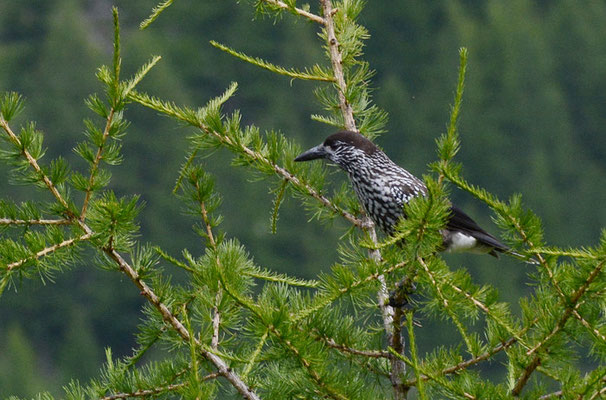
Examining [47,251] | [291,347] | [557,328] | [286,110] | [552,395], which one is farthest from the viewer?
[286,110]

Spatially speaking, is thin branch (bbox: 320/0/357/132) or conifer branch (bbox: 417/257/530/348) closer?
conifer branch (bbox: 417/257/530/348)

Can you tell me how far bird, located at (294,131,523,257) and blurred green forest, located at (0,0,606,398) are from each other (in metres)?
47.9

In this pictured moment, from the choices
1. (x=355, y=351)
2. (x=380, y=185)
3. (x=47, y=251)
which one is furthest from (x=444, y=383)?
(x=380, y=185)

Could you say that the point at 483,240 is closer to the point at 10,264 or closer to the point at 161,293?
the point at 161,293

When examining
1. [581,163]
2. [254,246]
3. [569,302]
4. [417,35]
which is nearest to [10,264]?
[569,302]

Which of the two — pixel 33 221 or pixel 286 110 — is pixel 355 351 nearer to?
pixel 33 221

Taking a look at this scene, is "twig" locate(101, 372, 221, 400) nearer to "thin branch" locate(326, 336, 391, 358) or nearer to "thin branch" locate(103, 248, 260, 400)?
"thin branch" locate(103, 248, 260, 400)

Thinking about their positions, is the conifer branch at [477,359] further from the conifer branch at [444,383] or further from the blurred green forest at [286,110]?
the blurred green forest at [286,110]

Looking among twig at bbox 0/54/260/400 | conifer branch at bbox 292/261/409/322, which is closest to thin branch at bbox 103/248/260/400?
twig at bbox 0/54/260/400

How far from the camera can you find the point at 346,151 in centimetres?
542

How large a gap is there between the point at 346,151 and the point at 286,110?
63278 millimetres

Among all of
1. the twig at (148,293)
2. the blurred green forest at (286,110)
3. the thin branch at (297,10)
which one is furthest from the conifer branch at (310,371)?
the blurred green forest at (286,110)

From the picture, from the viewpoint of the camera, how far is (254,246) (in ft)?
196

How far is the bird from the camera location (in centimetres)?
512
